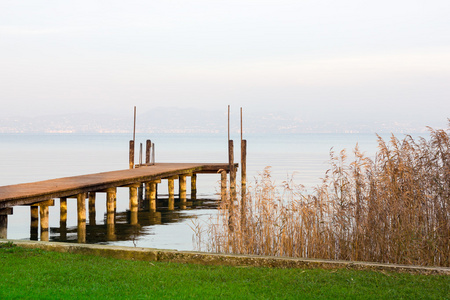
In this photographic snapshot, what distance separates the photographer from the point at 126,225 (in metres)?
18.5

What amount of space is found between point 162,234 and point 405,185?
8.70 m

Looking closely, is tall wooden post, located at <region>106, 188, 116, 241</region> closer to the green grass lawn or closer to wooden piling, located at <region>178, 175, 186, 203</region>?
wooden piling, located at <region>178, 175, 186, 203</region>

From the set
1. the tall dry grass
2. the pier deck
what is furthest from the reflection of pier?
the tall dry grass

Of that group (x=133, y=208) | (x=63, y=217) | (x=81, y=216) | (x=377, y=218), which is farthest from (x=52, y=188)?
(x=377, y=218)

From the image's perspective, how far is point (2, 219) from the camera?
11.3 meters

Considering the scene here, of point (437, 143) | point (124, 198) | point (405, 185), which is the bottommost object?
point (124, 198)

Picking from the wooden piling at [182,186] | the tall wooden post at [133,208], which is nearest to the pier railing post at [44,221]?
the tall wooden post at [133,208]

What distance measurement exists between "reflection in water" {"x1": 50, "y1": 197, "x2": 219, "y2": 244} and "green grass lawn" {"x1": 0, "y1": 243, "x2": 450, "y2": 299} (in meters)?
5.70

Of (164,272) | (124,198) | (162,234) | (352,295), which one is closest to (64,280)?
(164,272)

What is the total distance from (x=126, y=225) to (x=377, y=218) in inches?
424

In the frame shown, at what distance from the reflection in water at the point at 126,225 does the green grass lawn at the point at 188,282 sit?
570 centimetres

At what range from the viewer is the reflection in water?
16.0 metres

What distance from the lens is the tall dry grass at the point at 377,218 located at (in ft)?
29.5

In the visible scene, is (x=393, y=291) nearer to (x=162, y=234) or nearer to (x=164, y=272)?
(x=164, y=272)
